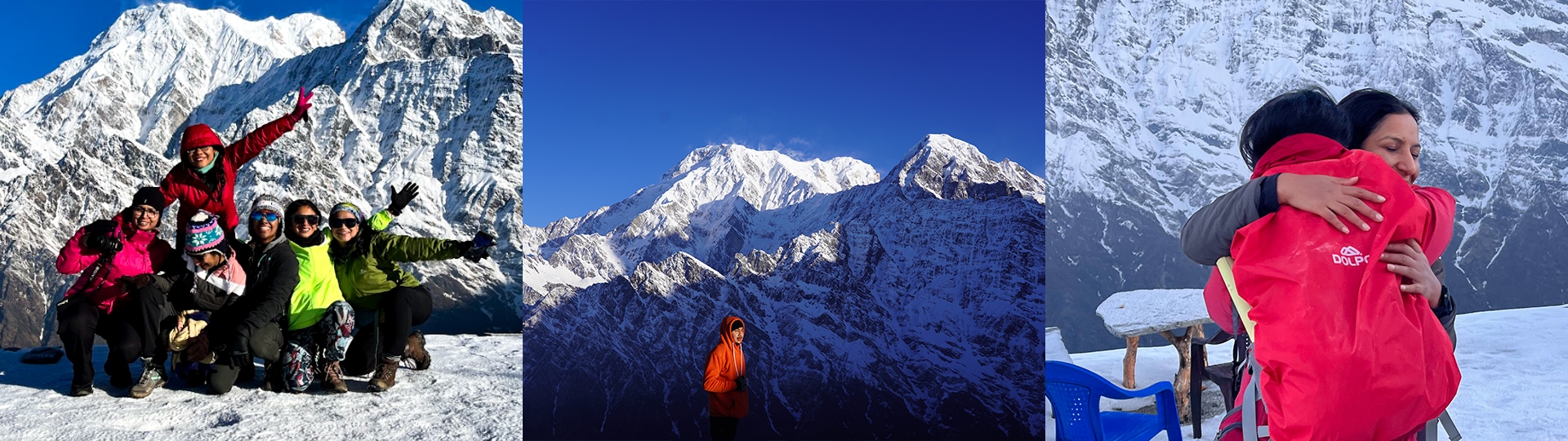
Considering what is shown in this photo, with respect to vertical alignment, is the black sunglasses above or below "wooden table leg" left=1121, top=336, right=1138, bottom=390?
above

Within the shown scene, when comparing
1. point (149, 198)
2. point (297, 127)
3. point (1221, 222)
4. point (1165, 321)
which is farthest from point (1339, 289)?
point (297, 127)

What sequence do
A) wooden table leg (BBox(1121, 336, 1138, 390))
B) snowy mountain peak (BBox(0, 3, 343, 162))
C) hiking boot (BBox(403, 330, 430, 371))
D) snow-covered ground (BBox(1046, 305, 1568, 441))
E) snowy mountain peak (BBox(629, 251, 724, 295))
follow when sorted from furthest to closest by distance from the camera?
snowy mountain peak (BBox(0, 3, 343, 162)) → snowy mountain peak (BBox(629, 251, 724, 295)) → wooden table leg (BBox(1121, 336, 1138, 390)) → snow-covered ground (BBox(1046, 305, 1568, 441)) → hiking boot (BBox(403, 330, 430, 371))

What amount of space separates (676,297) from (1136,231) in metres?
7.07

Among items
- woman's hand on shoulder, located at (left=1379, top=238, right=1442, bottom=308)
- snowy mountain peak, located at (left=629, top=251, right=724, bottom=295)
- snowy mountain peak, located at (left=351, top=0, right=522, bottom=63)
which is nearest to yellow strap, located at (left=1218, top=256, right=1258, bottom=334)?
woman's hand on shoulder, located at (left=1379, top=238, right=1442, bottom=308)

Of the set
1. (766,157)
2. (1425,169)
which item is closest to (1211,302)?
(766,157)

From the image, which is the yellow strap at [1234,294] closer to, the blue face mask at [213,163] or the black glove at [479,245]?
the black glove at [479,245]

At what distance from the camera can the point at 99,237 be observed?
7.57 ft

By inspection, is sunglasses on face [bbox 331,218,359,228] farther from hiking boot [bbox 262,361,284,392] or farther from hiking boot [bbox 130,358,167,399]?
hiking boot [bbox 130,358,167,399]

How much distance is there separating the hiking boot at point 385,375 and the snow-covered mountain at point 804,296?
2546 millimetres

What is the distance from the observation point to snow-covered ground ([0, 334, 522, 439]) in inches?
85.2

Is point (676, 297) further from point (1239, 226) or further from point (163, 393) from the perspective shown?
point (1239, 226)


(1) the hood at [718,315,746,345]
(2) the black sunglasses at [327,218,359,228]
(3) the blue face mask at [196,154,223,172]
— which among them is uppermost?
(3) the blue face mask at [196,154,223,172]

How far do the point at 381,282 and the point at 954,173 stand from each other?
3.43 metres

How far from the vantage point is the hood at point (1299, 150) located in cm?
91
